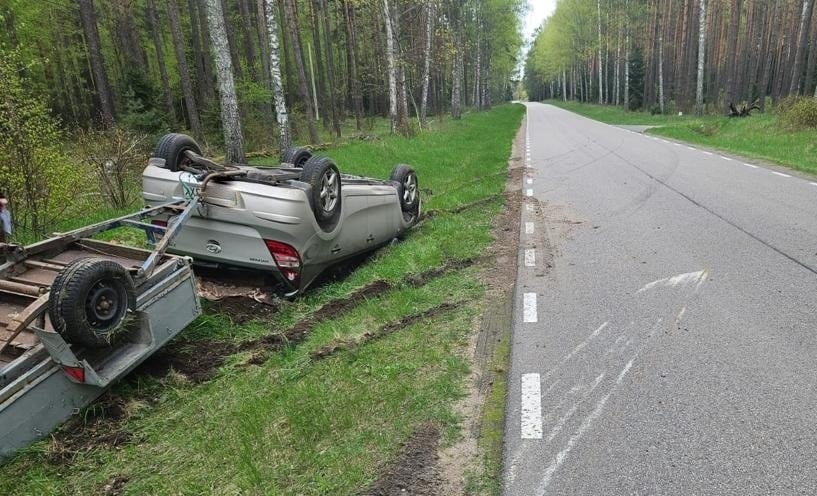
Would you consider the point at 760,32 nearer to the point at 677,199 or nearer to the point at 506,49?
the point at 506,49

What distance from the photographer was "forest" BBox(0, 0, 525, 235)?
8.12m

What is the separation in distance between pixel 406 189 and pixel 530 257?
250cm

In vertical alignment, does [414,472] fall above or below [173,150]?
below

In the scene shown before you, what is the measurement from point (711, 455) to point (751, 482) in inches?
9.2

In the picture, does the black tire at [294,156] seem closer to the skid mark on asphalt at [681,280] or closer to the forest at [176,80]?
the forest at [176,80]

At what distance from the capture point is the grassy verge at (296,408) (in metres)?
2.96

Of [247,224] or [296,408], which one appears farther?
[247,224]

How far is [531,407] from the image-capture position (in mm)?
3424

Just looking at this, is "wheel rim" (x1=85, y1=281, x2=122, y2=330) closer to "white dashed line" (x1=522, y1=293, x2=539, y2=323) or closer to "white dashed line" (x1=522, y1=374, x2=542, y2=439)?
"white dashed line" (x1=522, y1=374, x2=542, y2=439)

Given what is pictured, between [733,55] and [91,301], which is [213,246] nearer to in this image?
[91,301]

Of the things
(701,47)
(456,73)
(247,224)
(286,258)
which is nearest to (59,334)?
(247,224)

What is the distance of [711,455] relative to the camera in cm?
287

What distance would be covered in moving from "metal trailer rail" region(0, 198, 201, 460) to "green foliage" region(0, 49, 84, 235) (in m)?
3.78

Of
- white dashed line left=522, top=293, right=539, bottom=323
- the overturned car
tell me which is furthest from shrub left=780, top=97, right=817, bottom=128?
the overturned car
